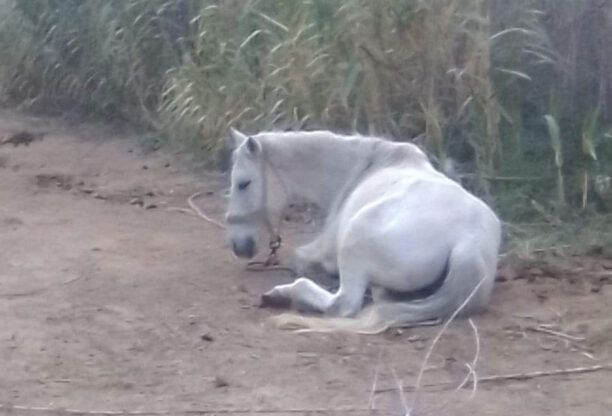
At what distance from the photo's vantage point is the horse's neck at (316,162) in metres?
6.43

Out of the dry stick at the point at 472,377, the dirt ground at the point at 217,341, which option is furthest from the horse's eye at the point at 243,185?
the dry stick at the point at 472,377

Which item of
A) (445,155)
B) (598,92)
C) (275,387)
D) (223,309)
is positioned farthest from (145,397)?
(598,92)

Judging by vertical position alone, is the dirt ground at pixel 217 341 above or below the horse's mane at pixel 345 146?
→ below

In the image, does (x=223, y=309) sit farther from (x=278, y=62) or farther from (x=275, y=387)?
(x=278, y=62)

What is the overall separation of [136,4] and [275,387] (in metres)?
6.98

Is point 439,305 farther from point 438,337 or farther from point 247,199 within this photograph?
point 247,199

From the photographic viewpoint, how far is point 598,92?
7879mm

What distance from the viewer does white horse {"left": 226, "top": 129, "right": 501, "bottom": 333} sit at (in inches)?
216

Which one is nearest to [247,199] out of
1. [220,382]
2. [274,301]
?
[274,301]

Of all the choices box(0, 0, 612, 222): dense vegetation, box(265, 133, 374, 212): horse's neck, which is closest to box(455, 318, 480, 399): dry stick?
box(265, 133, 374, 212): horse's neck

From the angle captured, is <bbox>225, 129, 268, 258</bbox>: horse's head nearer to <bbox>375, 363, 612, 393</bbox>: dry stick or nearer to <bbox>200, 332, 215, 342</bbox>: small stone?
<bbox>200, 332, 215, 342</bbox>: small stone

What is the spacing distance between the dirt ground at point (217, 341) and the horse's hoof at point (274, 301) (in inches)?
2.2

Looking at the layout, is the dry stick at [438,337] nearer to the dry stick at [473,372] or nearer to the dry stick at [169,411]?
the dry stick at [473,372]

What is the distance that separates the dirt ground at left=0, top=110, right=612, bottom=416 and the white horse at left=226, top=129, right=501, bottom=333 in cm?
13
